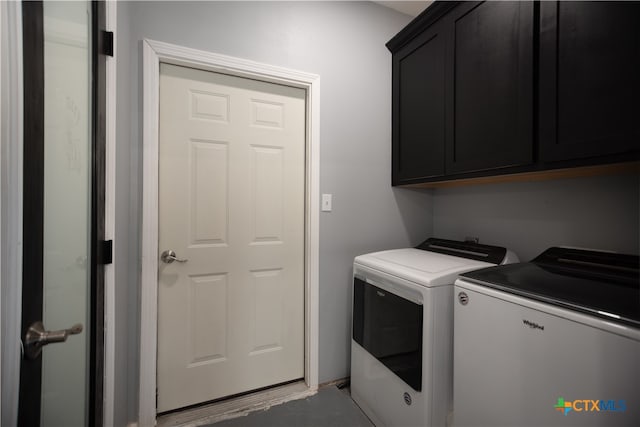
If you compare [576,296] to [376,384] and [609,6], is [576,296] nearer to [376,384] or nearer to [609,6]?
[609,6]

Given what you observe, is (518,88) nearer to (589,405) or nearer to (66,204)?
(589,405)

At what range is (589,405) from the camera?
75 centimetres

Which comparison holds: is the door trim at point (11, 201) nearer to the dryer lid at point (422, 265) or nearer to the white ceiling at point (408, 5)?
the dryer lid at point (422, 265)

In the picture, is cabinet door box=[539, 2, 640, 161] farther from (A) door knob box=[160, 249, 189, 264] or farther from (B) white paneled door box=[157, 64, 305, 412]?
(A) door knob box=[160, 249, 189, 264]

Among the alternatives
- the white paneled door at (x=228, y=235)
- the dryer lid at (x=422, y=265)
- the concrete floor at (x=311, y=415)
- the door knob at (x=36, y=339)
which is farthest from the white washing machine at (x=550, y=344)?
the door knob at (x=36, y=339)

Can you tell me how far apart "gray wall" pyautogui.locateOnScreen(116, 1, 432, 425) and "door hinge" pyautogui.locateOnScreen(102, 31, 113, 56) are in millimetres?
232

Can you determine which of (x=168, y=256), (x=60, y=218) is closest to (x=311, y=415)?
(x=168, y=256)

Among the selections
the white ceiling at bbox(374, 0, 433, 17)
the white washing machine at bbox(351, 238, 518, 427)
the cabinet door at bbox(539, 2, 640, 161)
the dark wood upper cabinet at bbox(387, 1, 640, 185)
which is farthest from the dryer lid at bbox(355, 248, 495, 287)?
the white ceiling at bbox(374, 0, 433, 17)

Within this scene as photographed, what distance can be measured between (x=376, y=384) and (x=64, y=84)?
1.86m

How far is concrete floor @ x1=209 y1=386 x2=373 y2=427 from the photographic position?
1.52m

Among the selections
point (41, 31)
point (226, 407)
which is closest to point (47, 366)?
point (41, 31)

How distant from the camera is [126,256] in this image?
135cm

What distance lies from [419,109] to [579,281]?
4.04ft

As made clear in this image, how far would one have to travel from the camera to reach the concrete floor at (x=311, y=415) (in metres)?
1.52
